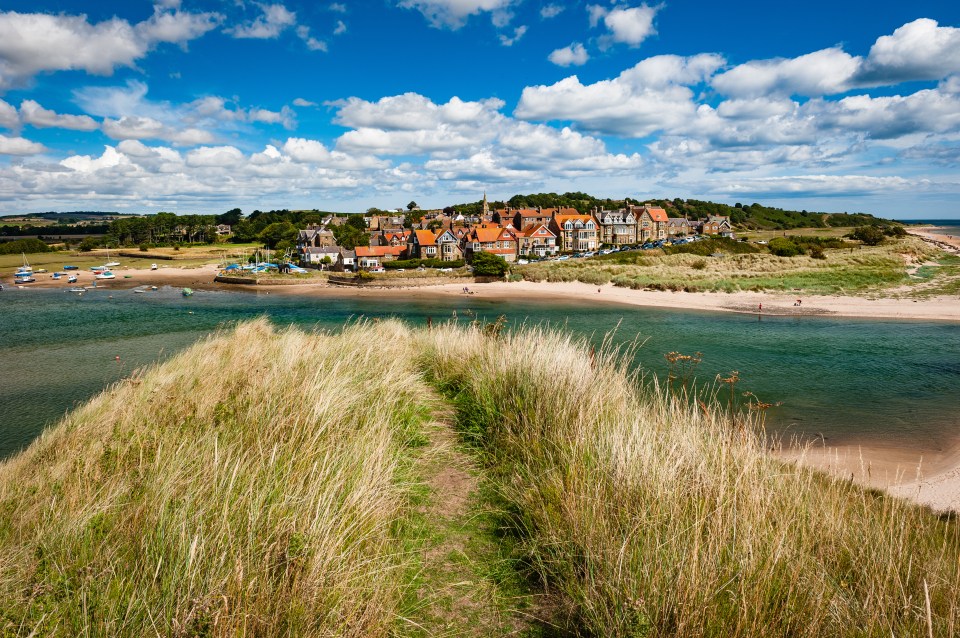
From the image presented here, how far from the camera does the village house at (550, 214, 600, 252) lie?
88.6 meters

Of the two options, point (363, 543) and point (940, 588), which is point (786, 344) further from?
point (363, 543)

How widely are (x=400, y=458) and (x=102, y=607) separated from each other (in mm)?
3298

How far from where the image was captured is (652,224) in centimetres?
Result: 9894

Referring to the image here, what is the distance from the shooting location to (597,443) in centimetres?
539

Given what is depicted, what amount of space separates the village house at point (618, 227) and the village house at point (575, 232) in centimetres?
748

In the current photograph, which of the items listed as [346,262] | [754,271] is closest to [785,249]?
[754,271]

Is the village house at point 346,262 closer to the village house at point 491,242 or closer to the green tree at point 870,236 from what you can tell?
the village house at point 491,242

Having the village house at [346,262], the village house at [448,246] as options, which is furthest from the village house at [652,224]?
the village house at [346,262]

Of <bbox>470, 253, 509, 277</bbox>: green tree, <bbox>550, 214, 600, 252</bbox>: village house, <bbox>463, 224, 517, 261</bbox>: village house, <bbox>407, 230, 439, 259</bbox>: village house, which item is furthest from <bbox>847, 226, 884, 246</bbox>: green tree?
<bbox>407, 230, 439, 259</bbox>: village house

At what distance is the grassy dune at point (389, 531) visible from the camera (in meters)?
2.88

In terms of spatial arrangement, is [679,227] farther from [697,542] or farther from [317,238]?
[697,542]

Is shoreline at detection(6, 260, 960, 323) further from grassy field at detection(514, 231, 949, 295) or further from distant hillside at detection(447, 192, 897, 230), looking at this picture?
distant hillside at detection(447, 192, 897, 230)

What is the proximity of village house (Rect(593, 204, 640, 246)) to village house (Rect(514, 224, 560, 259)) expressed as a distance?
15.6m

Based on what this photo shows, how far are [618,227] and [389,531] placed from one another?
98.7 meters
